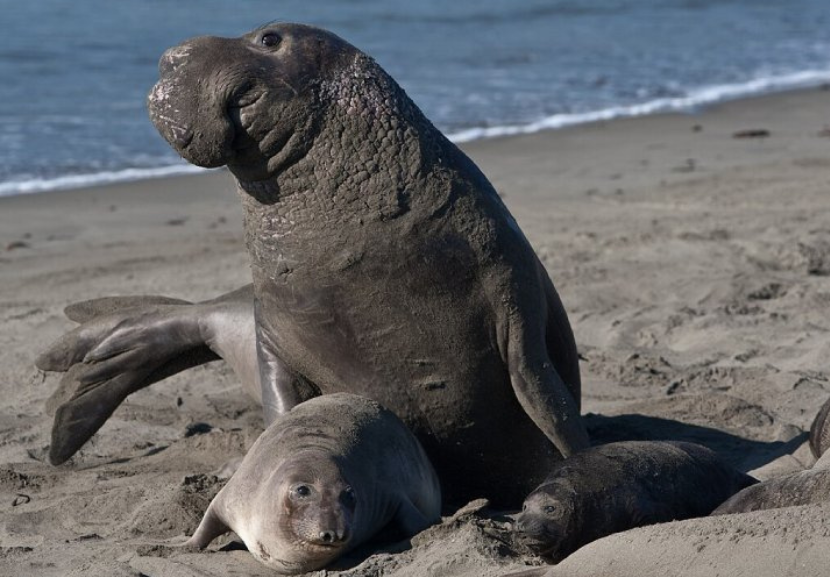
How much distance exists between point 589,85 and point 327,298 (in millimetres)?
12667

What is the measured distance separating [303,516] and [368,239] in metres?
0.99

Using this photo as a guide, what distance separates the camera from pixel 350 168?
475cm

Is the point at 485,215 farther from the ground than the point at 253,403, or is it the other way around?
the point at 485,215

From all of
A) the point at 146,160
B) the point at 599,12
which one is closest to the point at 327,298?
the point at 146,160

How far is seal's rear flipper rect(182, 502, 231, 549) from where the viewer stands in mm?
4555

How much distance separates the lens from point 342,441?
448 centimetres

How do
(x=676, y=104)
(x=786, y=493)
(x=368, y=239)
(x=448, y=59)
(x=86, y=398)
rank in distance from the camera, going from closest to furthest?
(x=786, y=493), (x=368, y=239), (x=86, y=398), (x=676, y=104), (x=448, y=59)

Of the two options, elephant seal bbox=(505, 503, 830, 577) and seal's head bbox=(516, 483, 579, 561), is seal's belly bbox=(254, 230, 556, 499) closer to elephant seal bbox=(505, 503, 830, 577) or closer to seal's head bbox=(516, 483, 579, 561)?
seal's head bbox=(516, 483, 579, 561)

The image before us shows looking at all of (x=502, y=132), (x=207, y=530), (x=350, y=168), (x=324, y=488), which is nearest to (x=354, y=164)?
(x=350, y=168)

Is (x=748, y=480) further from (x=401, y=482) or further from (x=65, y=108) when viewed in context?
(x=65, y=108)

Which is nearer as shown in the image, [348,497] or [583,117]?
[348,497]

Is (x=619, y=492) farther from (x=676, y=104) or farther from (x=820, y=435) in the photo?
(x=676, y=104)

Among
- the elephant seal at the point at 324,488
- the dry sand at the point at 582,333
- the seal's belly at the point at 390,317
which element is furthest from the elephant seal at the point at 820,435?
the elephant seal at the point at 324,488

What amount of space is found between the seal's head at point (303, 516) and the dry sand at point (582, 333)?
0.10m
